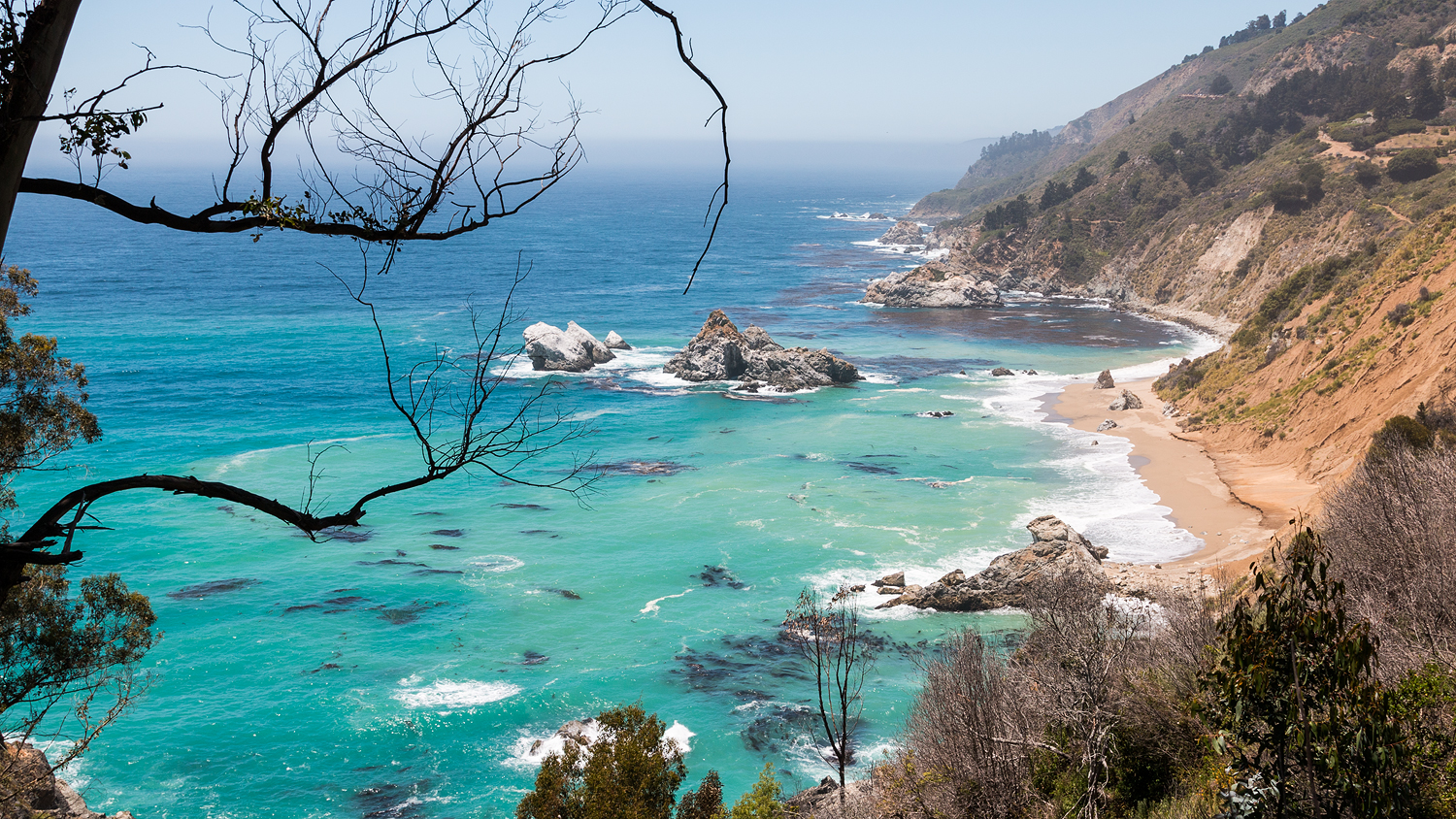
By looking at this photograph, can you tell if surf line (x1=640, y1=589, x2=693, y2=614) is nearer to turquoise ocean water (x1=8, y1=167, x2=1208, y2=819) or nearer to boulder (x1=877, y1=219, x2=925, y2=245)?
turquoise ocean water (x1=8, y1=167, x2=1208, y2=819)

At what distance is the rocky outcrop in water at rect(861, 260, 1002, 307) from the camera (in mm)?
89812

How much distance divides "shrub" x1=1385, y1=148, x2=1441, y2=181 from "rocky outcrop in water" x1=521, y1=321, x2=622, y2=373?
64367 millimetres

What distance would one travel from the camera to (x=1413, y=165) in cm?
6844

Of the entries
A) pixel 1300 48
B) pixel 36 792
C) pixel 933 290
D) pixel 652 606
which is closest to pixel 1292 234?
pixel 933 290

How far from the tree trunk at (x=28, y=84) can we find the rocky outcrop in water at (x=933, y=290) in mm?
89454

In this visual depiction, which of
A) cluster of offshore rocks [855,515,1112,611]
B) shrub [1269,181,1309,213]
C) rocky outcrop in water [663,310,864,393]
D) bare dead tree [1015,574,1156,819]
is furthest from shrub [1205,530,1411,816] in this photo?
shrub [1269,181,1309,213]

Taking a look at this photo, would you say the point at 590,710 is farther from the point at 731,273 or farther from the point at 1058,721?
the point at 731,273

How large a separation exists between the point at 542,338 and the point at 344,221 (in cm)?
5777

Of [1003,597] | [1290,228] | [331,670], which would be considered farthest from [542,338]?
[1290,228]

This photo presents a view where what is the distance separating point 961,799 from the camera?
40.9ft

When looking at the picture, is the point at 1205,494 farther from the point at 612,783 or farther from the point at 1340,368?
the point at 612,783

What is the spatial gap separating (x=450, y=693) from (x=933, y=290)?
75.3 meters

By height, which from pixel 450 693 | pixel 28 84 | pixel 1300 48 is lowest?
pixel 450 693

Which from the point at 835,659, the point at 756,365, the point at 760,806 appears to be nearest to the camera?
the point at 760,806
